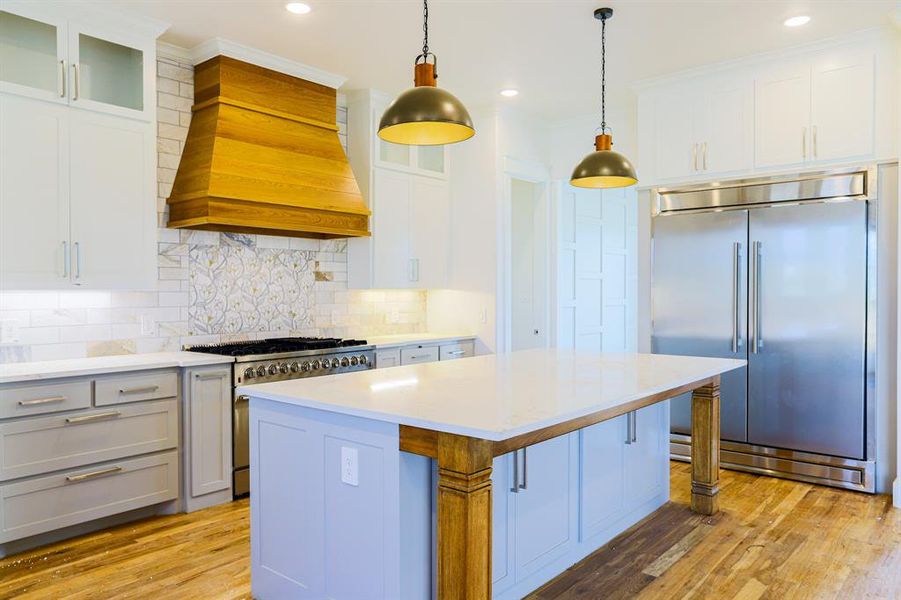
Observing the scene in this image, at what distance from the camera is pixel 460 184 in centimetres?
570

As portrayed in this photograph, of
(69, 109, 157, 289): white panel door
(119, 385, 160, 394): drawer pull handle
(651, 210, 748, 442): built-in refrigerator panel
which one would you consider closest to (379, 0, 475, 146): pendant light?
(69, 109, 157, 289): white panel door

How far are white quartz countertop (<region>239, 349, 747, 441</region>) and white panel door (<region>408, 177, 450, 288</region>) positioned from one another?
2.07 meters

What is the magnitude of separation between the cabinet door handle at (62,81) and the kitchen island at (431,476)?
6.83 feet

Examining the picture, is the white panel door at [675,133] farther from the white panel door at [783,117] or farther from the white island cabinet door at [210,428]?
the white island cabinet door at [210,428]

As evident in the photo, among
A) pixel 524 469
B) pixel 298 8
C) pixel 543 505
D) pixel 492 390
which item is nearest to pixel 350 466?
pixel 492 390

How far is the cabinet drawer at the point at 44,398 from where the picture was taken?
3.03 meters

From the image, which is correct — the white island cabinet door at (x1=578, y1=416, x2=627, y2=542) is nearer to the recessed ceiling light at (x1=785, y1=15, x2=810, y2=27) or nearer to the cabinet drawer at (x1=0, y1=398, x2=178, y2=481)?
the cabinet drawer at (x1=0, y1=398, x2=178, y2=481)

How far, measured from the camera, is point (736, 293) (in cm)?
453

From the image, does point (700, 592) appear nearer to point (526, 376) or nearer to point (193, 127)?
point (526, 376)

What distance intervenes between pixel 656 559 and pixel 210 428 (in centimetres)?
250

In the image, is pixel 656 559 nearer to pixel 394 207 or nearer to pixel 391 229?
pixel 391 229

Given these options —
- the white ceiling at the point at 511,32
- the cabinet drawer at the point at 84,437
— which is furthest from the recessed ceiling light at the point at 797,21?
the cabinet drawer at the point at 84,437

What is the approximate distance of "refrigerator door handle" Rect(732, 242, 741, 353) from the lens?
452 cm

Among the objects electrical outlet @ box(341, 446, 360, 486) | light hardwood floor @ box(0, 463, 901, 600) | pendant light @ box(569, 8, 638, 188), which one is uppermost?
pendant light @ box(569, 8, 638, 188)
